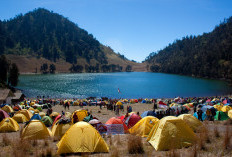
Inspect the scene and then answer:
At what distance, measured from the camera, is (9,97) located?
35719mm

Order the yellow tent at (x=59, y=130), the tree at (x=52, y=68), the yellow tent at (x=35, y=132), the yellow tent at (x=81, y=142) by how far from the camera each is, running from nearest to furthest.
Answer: the yellow tent at (x=81, y=142)
the yellow tent at (x=35, y=132)
the yellow tent at (x=59, y=130)
the tree at (x=52, y=68)

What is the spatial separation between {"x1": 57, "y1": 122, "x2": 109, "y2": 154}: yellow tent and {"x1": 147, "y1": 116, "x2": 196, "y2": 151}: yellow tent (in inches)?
96.0

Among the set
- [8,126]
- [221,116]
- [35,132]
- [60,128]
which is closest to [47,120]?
[8,126]

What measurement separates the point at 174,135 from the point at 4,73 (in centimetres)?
5943

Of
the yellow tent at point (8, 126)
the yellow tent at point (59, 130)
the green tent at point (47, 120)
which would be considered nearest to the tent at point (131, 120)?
the yellow tent at point (59, 130)

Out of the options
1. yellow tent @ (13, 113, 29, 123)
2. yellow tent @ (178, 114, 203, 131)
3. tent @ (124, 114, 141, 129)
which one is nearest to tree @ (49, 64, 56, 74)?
yellow tent @ (13, 113, 29, 123)

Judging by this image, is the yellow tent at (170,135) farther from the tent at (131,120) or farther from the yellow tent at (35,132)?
the yellow tent at (35,132)

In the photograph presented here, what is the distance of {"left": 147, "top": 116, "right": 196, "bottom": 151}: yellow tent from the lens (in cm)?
848

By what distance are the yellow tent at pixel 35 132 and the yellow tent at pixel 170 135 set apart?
6.38m

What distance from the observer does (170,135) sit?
28.6 ft

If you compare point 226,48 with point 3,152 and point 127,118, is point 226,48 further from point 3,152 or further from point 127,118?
point 3,152

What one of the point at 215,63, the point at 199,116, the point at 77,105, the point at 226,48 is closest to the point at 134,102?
the point at 77,105

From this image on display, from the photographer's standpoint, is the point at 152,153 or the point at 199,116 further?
the point at 199,116

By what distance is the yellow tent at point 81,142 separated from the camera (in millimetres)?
7926
